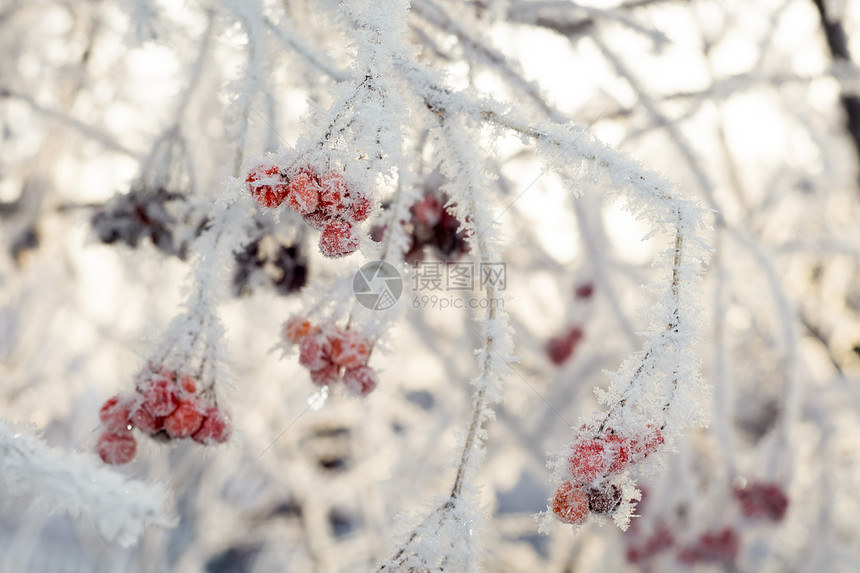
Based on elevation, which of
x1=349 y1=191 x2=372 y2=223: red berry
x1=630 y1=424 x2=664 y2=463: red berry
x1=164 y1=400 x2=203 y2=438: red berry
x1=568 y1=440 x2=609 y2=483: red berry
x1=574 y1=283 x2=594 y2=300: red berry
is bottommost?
x1=574 y1=283 x2=594 y2=300: red berry

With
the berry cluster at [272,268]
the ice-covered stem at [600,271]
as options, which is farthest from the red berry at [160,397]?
the ice-covered stem at [600,271]

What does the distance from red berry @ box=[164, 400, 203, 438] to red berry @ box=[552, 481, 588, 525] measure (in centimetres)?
67

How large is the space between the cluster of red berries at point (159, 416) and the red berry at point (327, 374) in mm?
190

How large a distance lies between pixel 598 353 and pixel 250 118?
3452 mm

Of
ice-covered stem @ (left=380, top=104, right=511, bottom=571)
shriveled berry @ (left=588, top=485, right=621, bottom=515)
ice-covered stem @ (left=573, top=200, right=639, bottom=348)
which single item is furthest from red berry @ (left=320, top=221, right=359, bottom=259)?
ice-covered stem @ (left=573, top=200, right=639, bottom=348)

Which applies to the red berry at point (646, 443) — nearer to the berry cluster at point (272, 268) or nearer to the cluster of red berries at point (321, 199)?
the cluster of red berries at point (321, 199)

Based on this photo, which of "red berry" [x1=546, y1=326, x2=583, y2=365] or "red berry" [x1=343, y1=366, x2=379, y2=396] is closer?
"red berry" [x1=343, y1=366, x2=379, y2=396]

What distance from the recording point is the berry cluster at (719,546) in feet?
8.38

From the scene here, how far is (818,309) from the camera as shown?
432 centimetres

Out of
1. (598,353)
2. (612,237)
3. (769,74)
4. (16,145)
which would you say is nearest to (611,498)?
(769,74)

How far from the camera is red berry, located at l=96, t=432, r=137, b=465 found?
1.02 meters

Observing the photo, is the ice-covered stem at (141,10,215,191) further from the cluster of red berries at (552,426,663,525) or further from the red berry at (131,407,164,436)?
the cluster of red berries at (552,426,663,525)

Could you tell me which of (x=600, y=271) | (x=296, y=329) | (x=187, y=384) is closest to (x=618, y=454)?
(x=296, y=329)

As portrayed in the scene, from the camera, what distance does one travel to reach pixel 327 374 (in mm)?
1056
